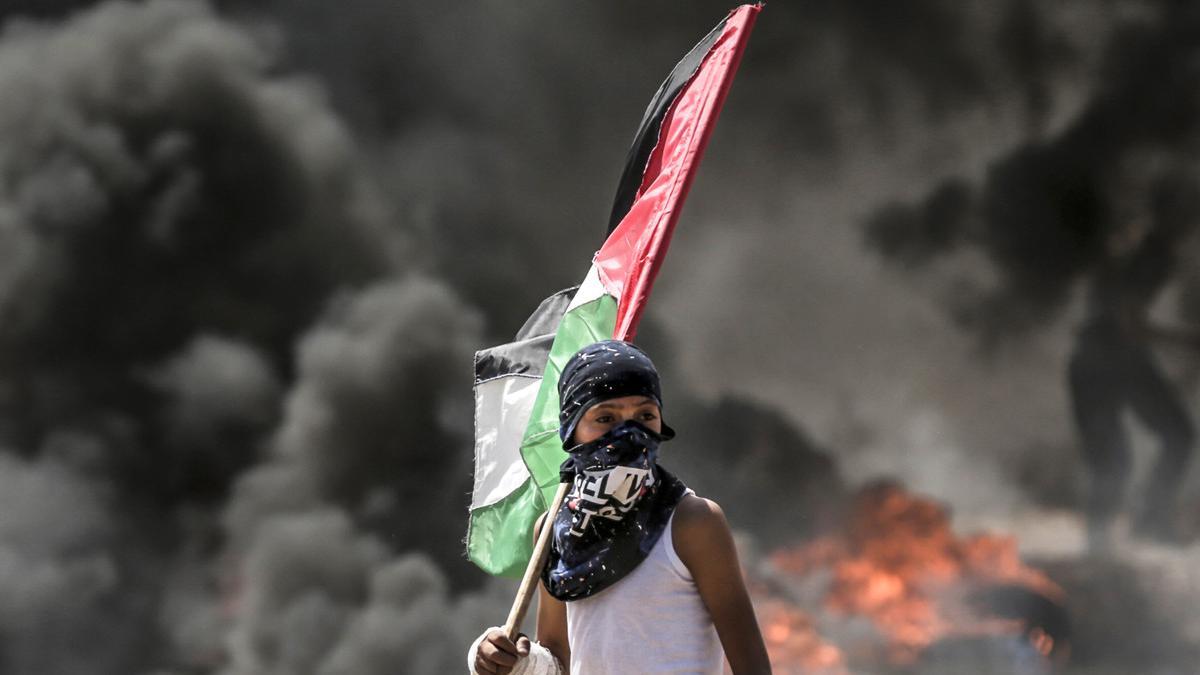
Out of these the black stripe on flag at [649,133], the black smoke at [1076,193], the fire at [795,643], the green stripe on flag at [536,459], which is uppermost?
the black smoke at [1076,193]

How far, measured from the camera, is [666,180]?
2955mm

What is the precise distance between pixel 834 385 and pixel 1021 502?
174 centimetres

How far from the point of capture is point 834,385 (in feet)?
33.5

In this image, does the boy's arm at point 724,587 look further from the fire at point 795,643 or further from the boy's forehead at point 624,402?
the fire at point 795,643

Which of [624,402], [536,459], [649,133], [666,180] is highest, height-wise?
[649,133]

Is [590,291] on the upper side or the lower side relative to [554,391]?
upper

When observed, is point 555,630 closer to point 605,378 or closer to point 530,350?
point 605,378

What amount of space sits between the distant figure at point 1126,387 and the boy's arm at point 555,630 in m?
8.34

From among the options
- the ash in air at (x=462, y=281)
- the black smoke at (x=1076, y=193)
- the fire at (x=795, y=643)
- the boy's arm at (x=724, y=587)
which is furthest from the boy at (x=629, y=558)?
the black smoke at (x=1076, y=193)

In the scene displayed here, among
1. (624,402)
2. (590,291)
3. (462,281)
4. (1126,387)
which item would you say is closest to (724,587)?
(624,402)

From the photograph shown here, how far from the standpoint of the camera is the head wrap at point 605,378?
198cm

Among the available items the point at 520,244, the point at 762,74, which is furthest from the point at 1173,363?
the point at 520,244

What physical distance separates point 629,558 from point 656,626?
11 cm

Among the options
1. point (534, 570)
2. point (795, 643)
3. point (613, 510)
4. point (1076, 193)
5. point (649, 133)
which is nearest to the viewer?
point (613, 510)
